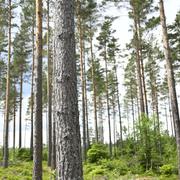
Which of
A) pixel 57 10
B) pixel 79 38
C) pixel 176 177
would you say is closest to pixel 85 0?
pixel 79 38

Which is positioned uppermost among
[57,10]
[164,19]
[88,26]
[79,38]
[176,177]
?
[88,26]

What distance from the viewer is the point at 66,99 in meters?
4.34

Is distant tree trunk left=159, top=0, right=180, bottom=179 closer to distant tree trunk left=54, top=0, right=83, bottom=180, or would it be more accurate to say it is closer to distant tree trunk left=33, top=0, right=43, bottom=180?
distant tree trunk left=33, top=0, right=43, bottom=180

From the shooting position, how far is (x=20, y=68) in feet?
111

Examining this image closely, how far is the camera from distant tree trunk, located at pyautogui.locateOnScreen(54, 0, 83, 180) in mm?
4133

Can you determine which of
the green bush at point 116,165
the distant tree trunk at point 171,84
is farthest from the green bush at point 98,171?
the distant tree trunk at point 171,84

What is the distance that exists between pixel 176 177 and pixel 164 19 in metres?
8.17

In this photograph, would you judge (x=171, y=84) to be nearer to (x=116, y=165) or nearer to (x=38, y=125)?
(x=38, y=125)

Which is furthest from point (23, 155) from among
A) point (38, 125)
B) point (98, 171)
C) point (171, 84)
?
point (171, 84)

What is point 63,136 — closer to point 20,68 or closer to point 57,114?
point 57,114

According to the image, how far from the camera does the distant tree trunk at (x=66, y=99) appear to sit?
4.13 m

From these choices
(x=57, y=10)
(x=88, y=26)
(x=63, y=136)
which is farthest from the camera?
(x=88, y=26)

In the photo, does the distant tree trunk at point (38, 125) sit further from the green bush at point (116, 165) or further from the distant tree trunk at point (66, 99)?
the green bush at point (116, 165)

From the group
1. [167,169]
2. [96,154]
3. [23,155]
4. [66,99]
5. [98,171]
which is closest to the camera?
[66,99]
